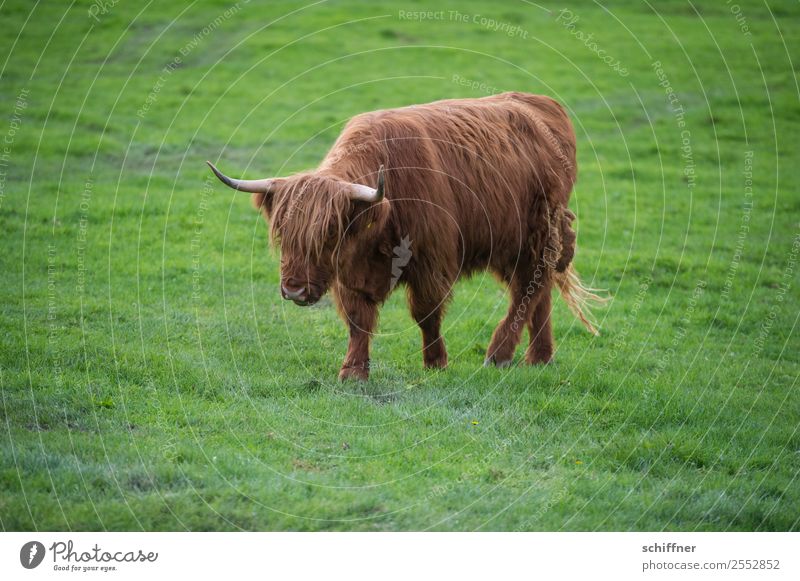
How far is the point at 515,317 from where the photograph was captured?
880 cm

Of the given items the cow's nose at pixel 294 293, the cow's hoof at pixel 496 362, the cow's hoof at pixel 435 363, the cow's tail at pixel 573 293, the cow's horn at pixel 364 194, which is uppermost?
the cow's horn at pixel 364 194

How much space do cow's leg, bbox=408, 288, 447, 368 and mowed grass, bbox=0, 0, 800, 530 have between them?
21 centimetres

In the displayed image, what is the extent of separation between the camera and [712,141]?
18.1 metres

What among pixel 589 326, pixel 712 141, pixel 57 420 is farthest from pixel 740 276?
pixel 57 420

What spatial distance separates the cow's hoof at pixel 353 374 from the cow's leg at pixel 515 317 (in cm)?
135

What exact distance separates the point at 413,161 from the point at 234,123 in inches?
413

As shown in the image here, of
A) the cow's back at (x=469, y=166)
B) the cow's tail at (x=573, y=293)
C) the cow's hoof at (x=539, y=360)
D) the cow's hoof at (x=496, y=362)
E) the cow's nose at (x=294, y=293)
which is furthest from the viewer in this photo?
the cow's tail at (x=573, y=293)

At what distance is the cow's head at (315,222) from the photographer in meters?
6.99

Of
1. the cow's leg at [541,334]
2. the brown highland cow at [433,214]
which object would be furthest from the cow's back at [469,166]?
the cow's leg at [541,334]

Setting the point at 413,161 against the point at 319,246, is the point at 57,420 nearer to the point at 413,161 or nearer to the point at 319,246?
the point at 319,246

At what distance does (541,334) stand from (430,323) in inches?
53.2

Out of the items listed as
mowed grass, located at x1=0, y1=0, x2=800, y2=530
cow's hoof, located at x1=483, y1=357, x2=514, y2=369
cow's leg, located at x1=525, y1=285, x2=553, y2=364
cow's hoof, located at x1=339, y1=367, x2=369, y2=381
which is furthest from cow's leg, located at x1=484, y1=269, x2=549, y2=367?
cow's hoof, located at x1=339, y1=367, x2=369, y2=381

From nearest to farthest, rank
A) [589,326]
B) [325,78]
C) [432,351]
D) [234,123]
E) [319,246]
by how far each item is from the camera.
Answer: [319,246] < [432,351] < [589,326] < [234,123] < [325,78]

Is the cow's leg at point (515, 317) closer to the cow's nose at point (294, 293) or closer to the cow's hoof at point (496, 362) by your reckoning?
the cow's hoof at point (496, 362)
